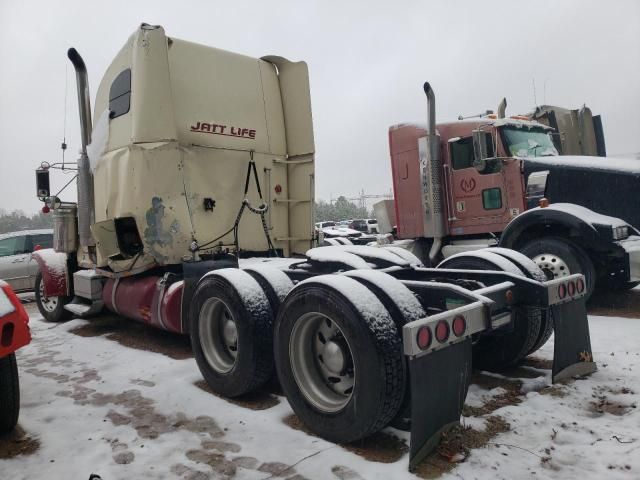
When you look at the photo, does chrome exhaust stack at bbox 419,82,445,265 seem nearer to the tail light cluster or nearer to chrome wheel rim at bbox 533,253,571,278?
chrome wheel rim at bbox 533,253,571,278

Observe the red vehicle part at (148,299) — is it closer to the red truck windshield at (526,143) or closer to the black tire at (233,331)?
the black tire at (233,331)

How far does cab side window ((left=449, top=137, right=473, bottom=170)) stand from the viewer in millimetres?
8180

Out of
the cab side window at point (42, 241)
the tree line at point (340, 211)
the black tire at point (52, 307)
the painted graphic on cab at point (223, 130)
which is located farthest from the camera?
the tree line at point (340, 211)

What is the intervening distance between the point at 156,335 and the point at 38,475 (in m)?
3.74

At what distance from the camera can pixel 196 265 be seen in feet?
17.3

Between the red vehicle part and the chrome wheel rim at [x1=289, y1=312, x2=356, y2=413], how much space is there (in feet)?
7.42

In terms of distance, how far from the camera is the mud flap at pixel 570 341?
142 inches

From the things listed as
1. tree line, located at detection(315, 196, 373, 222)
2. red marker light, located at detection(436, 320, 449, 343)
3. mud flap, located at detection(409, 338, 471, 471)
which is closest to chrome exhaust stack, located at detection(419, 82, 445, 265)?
mud flap, located at detection(409, 338, 471, 471)

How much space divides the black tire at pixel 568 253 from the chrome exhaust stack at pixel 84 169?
6210 millimetres

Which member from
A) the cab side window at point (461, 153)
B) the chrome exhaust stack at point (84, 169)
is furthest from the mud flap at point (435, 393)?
the cab side window at point (461, 153)

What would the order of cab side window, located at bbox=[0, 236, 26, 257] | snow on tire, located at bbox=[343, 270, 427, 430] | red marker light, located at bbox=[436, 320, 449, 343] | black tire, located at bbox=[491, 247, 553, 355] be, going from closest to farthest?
red marker light, located at bbox=[436, 320, 449, 343] < snow on tire, located at bbox=[343, 270, 427, 430] < black tire, located at bbox=[491, 247, 553, 355] < cab side window, located at bbox=[0, 236, 26, 257]

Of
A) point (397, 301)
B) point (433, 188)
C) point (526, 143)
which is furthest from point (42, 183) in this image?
point (526, 143)

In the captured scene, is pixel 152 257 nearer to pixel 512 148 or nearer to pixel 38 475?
pixel 38 475

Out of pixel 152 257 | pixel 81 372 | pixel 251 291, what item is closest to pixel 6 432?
pixel 81 372
